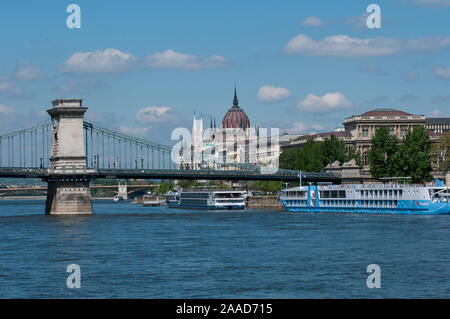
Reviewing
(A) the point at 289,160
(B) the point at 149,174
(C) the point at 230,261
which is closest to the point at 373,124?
(A) the point at 289,160

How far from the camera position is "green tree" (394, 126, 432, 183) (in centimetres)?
10762

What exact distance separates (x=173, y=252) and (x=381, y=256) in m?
10.6

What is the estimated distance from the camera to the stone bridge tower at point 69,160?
91125 millimetres

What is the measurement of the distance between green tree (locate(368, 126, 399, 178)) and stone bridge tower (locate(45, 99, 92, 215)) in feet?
125

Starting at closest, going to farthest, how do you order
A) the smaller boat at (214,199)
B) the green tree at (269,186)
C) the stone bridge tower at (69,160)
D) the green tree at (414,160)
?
the stone bridge tower at (69,160) < the green tree at (414,160) < the smaller boat at (214,199) < the green tree at (269,186)

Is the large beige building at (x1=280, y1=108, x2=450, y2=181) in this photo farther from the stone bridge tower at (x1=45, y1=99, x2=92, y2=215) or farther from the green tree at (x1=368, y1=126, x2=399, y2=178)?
the stone bridge tower at (x1=45, y1=99, x2=92, y2=215)

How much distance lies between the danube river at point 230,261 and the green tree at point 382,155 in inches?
1726

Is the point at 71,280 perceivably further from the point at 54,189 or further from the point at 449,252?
the point at 54,189

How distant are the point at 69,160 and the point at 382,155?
41370mm

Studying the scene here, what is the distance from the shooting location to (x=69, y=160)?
300 ft

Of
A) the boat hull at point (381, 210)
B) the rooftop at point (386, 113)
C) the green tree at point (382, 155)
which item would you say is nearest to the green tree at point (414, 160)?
the green tree at point (382, 155)

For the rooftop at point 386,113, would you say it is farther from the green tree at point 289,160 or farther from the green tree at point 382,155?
the green tree at point 382,155

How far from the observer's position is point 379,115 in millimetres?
160000
